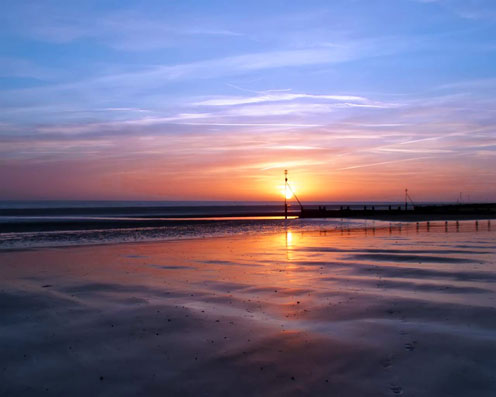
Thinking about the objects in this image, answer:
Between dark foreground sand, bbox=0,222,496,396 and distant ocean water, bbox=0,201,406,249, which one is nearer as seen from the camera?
dark foreground sand, bbox=0,222,496,396

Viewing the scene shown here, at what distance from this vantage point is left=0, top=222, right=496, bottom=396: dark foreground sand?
7.18m

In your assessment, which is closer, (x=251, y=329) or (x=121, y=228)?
(x=251, y=329)

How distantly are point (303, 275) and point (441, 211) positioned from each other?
72310mm

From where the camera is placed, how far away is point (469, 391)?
6.69m

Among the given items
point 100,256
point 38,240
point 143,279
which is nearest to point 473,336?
point 143,279

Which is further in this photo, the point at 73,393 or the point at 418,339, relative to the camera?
the point at 418,339

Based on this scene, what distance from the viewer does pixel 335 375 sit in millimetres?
7348

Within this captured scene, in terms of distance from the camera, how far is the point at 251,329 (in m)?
9.84

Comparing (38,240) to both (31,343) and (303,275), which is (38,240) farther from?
(31,343)

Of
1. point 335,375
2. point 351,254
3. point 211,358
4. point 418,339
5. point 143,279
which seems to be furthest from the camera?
point 351,254

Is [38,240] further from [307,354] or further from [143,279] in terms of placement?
[307,354]

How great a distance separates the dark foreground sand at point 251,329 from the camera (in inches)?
283

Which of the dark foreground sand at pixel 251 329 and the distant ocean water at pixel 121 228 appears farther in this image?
the distant ocean water at pixel 121 228

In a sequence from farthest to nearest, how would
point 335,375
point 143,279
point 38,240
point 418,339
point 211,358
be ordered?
point 38,240
point 143,279
point 418,339
point 211,358
point 335,375
